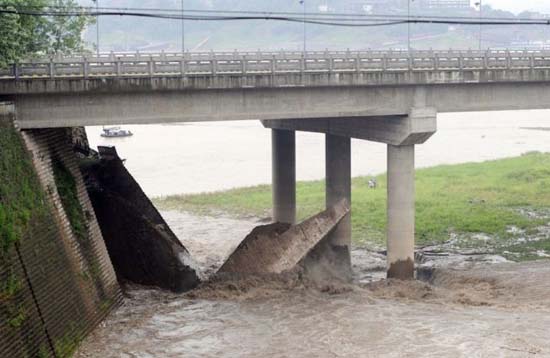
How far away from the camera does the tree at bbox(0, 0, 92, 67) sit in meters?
35.4

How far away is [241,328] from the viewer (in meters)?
34.7

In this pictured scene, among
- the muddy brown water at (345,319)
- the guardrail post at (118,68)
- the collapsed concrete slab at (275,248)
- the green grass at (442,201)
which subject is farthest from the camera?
the green grass at (442,201)

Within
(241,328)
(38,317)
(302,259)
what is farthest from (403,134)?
(38,317)

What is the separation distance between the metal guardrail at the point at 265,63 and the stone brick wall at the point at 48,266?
2921 millimetres

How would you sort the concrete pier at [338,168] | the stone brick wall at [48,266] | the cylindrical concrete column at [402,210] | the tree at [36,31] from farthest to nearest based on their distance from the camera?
the concrete pier at [338,168]
the cylindrical concrete column at [402,210]
the tree at [36,31]
the stone brick wall at [48,266]

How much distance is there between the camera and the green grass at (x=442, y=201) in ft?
184

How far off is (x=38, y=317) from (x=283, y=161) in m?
28.6

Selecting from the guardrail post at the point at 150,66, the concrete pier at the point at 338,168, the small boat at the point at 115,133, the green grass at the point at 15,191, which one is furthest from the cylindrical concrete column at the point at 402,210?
the small boat at the point at 115,133

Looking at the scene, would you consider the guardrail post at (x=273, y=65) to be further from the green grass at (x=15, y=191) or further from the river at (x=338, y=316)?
the green grass at (x=15, y=191)

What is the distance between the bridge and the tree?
3.40 feet

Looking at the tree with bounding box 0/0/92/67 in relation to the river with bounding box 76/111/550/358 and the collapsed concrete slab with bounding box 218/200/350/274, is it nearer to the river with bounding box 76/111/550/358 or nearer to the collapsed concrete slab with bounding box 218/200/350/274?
the river with bounding box 76/111/550/358

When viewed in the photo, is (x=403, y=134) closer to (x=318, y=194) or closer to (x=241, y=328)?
(x=241, y=328)

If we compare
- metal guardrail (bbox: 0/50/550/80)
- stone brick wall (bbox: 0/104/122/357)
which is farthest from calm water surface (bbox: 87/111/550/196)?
stone brick wall (bbox: 0/104/122/357)

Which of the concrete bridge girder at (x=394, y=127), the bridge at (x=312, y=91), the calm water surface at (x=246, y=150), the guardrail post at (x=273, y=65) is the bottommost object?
the calm water surface at (x=246, y=150)
